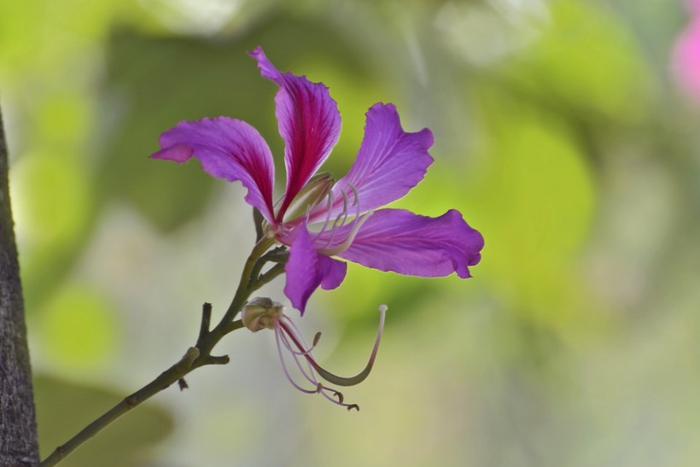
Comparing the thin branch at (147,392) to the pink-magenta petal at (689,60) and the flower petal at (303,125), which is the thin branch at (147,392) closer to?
the flower petal at (303,125)

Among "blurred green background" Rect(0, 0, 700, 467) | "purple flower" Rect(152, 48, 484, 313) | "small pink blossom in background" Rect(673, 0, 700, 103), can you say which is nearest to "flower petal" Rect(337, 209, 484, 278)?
"purple flower" Rect(152, 48, 484, 313)

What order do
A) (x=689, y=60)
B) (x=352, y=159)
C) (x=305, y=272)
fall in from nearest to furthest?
(x=305, y=272) → (x=352, y=159) → (x=689, y=60)

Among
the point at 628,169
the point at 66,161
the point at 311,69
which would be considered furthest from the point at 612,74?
the point at 66,161

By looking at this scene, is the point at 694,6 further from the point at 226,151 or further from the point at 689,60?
the point at 226,151

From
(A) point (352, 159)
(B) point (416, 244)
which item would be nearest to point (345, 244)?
(B) point (416, 244)

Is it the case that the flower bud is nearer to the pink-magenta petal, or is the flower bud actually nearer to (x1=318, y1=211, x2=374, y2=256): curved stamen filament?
(x1=318, y1=211, x2=374, y2=256): curved stamen filament
